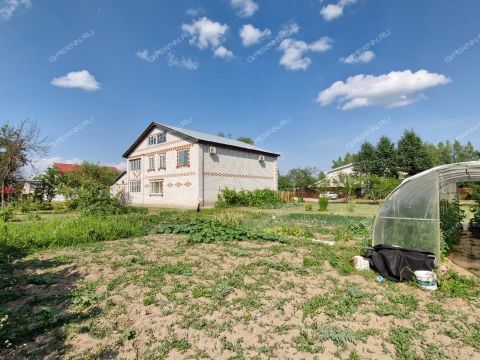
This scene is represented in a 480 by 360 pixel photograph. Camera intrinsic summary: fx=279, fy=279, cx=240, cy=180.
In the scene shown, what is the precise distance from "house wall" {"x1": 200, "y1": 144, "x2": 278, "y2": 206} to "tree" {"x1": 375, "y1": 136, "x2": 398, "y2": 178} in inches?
933

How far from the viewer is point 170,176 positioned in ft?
91.1

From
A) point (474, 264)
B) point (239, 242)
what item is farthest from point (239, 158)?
point (474, 264)

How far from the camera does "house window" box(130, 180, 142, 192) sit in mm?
32425

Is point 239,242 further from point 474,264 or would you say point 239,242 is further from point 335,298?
point 474,264

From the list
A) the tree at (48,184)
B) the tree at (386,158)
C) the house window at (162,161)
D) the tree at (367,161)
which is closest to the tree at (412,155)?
the tree at (386,158)

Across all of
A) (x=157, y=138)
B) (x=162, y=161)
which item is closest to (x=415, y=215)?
(x=162, y=161)

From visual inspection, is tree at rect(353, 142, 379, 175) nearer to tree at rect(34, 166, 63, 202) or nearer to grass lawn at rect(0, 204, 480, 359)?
tree at rect(34, 166, 63, 202)

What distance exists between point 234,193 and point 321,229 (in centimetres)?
1474

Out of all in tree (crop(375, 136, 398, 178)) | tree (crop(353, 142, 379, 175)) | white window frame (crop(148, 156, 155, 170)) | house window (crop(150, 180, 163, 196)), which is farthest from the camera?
tree (crop(353, 142, 379, 175))

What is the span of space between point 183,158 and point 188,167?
1193 millimetres

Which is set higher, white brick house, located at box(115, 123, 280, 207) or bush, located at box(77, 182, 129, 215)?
white brick house, located at box(115, 123, 280, 207)

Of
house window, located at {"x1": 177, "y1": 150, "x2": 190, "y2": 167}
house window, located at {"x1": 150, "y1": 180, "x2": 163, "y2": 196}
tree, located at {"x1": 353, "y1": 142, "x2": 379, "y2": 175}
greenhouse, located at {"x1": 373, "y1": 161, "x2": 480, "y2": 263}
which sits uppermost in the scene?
tree, located at {"x1": 353, "y1": 142, "x2": 379, "y2": 175}

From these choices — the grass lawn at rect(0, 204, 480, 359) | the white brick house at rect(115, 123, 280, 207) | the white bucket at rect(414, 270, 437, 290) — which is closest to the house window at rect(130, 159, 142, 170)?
the white brick house at rect(115, 123, 280, 207)

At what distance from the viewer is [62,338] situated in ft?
11.8
